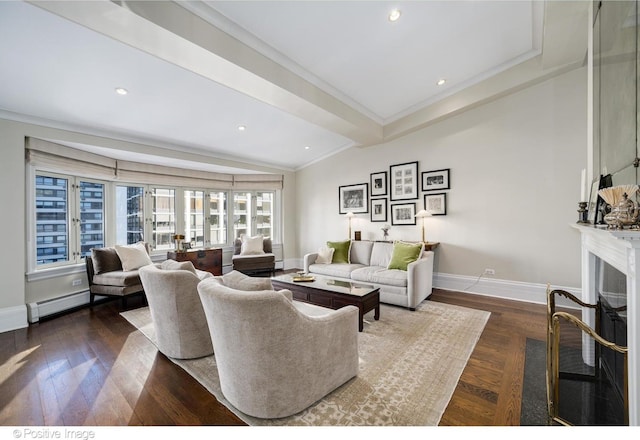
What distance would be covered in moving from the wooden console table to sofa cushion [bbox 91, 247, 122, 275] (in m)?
0.89

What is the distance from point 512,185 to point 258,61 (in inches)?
153

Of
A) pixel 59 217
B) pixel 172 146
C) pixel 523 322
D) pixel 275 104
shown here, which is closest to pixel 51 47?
pixel 275 104

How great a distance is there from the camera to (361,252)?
4.84 meters

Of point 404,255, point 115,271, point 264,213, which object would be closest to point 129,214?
point 115,271

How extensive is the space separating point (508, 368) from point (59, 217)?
19.3 ft

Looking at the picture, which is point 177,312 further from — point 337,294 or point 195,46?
point 195,46

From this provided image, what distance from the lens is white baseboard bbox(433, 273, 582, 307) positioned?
3.65m

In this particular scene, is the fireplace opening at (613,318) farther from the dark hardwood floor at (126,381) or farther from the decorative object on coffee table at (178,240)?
the decorative object on coffee table at (178,240)

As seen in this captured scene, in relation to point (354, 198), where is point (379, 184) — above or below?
above

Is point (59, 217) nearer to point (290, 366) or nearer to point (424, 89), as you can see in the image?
point (290, 366)

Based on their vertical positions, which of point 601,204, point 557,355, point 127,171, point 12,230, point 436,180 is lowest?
point 557,355

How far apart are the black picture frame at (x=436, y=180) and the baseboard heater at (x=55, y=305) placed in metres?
5.78

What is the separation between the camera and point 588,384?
1.89 meters

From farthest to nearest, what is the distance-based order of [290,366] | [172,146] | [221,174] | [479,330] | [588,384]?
1. [221,174]
2. [172,146]
3. [479,330]
4. [588,384]
5. [290,366]
